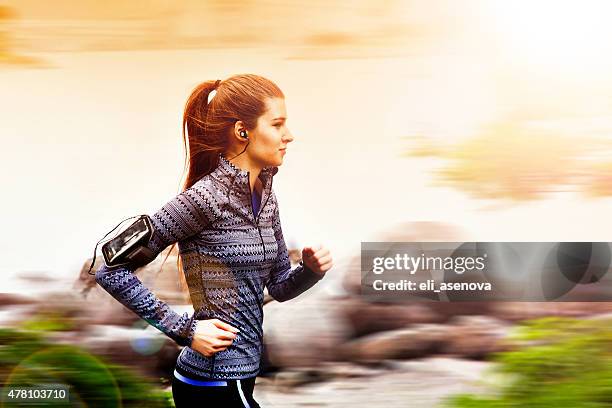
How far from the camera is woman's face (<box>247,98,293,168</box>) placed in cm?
285

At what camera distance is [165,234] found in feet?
9.21

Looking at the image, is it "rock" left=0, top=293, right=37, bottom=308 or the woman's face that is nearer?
the woman's face

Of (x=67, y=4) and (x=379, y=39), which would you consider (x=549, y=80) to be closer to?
(x=379, y=39)

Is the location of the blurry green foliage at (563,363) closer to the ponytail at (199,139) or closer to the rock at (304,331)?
the rock at (304,331)

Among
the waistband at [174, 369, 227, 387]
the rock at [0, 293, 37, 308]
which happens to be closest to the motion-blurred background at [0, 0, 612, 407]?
the rock at [0, 293, 37, 308]

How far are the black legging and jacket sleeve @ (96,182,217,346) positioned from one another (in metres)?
0.19

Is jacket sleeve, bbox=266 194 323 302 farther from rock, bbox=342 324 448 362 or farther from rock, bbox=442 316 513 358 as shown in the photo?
rock, bbox=442 316 513 358

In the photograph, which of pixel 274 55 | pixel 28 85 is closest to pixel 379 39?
pixel 274 55

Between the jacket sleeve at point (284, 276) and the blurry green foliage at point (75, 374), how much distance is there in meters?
0.62

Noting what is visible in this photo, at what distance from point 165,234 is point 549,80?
1.61 meters

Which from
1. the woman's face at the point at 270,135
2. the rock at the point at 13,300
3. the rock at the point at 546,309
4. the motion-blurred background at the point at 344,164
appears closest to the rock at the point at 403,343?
the motion-blurred background at the point at 344,164

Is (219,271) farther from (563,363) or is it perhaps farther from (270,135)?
(563,363)

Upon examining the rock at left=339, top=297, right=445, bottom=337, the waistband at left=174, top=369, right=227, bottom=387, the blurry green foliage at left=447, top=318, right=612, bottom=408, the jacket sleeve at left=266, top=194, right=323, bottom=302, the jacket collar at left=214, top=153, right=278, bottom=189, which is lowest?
the waistband at left=174, top=369, right=227, bottom=387

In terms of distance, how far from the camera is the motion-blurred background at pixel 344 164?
2805 millimetres
